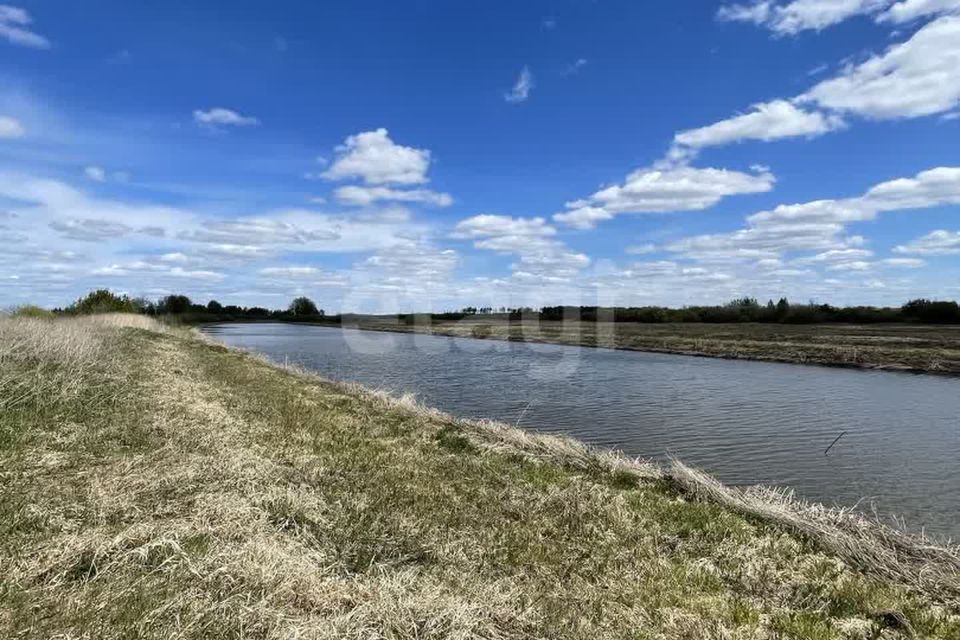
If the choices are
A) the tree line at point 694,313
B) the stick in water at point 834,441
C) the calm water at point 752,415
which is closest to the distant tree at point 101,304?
the tree line at point 694,313

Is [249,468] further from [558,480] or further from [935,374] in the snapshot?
[935,374]

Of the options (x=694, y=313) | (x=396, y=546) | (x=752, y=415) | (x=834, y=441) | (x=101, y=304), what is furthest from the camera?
(x=694, y=313)

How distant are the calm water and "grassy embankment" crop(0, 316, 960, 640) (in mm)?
4033

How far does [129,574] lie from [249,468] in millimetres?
3809

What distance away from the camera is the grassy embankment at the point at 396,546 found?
15.4 ft

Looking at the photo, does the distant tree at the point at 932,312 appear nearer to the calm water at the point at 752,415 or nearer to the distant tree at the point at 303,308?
the calm water at the point at 752,415

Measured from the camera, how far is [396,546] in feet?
21.4

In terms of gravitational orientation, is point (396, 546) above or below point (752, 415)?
above

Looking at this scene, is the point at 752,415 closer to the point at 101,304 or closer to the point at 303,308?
the point at 101,304

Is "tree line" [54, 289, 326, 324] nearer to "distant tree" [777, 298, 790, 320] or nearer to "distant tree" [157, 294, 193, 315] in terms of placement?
"distant tree" [157, 294, 193, 315]

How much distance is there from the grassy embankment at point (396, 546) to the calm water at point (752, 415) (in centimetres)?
403

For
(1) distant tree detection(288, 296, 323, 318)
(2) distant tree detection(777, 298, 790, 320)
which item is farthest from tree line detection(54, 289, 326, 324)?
(2) distant tree detection(777, 298, 790, 320)

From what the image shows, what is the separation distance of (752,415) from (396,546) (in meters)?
16.4

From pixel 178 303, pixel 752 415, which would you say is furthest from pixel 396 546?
pixel 178 303
